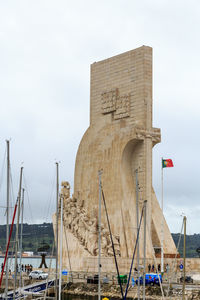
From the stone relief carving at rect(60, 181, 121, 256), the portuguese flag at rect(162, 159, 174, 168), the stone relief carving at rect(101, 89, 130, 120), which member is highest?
the stone relief carving at rect(101, 89, 130, 120)

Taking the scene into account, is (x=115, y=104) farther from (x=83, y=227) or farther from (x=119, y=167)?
(x=83, y=227)

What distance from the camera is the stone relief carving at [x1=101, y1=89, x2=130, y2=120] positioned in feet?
123

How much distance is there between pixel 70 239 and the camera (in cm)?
3775

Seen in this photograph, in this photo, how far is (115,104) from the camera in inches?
1510

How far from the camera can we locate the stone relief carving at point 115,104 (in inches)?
1481

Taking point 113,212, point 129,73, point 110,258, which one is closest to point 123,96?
point 129,73

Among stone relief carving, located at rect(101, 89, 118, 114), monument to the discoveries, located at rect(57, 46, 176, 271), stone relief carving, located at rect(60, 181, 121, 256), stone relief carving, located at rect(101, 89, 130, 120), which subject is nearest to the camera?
stone relief carving, located at rect(60, 181, 121, 256)

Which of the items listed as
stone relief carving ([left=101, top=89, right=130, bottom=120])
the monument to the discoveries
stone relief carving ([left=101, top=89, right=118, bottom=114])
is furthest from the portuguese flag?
stone relief carving ([left=101, top=89, right=118, bottom=114])

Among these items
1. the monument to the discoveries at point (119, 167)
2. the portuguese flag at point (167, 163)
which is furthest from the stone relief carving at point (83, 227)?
the portuguese flag at point (167, 163)

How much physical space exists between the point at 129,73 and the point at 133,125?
10.8 ft

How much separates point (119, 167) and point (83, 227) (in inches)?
163

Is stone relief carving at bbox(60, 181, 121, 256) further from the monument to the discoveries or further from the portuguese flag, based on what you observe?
→ the portuguese flag

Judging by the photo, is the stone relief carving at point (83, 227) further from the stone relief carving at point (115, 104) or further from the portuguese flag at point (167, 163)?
the stone relief carving at point (115, 104)

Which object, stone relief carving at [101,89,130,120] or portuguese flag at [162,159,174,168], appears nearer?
portuguese flag at [162,159,174,168]
